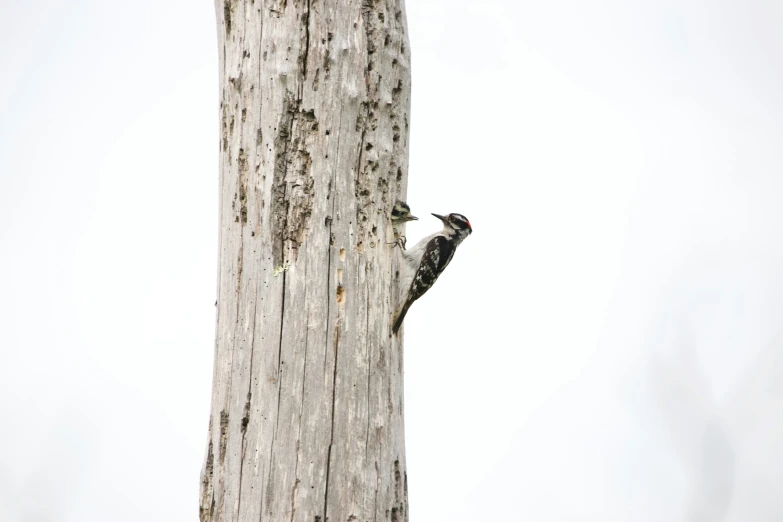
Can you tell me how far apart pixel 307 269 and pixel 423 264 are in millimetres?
761

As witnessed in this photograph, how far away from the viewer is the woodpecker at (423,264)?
355 centimetres

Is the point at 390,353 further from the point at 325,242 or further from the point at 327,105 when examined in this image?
the point at 327,105

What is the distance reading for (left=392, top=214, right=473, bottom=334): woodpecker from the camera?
140 inches

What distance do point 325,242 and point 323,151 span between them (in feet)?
1.20

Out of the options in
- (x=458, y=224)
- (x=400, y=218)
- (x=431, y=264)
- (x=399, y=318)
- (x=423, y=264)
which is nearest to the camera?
(x=399, y=318)

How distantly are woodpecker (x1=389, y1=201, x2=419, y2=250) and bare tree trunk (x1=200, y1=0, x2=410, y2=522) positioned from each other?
1.6 inches

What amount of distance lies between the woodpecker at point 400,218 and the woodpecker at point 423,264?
13 cm

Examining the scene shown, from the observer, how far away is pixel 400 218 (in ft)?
11.5

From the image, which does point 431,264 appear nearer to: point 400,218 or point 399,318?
point 400,218

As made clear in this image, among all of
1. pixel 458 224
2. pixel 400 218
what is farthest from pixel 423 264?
pixel 458 224

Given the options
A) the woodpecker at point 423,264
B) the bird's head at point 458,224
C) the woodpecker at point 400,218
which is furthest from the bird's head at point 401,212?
the bird's head at point 458,224

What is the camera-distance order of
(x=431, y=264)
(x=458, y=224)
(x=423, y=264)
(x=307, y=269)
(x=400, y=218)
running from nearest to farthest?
(x=307, y=269) < (x=400, y=218) < (x=423, y=264) < (x=431, y=264) < (x=458, y=224)

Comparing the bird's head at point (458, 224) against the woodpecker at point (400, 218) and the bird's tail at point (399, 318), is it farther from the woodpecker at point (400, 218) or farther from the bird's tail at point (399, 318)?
the bird's tail at point (399, 318)

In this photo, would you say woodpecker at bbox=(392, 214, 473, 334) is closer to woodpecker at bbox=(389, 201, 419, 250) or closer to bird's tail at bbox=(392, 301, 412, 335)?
bird's tail at bbox=(392, 301, 412, 335)
